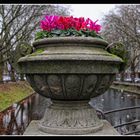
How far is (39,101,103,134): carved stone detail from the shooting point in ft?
16.6

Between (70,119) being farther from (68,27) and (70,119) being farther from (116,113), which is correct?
(116,113)

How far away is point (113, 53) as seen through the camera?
5.48 meters

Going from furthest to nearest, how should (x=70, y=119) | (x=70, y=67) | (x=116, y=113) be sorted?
(x=116, y=113), (x=70, y=119), (x=70, y=67)

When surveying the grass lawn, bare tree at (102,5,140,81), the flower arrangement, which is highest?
the flower arrangement

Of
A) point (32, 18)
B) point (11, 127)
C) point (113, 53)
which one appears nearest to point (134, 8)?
point (32, 18)

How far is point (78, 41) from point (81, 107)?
107cm

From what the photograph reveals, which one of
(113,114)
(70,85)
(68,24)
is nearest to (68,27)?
(68,24)

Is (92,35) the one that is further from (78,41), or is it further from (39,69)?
(39,69)

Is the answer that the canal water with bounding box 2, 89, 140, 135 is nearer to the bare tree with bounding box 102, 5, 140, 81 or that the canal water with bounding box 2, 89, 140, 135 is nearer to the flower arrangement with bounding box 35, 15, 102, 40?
the flower arrangement with bounding box 35, 15, 102, 40

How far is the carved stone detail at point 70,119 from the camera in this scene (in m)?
5.05

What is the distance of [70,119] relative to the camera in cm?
514

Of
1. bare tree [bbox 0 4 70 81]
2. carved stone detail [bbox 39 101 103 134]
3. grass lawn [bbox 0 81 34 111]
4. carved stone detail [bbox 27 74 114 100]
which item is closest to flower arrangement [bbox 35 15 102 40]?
carved stone detail [bbox 27 74 114 100]

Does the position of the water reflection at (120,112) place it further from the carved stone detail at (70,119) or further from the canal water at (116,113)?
the carved stone detail at (70,119)

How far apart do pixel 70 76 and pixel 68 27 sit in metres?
0.98
